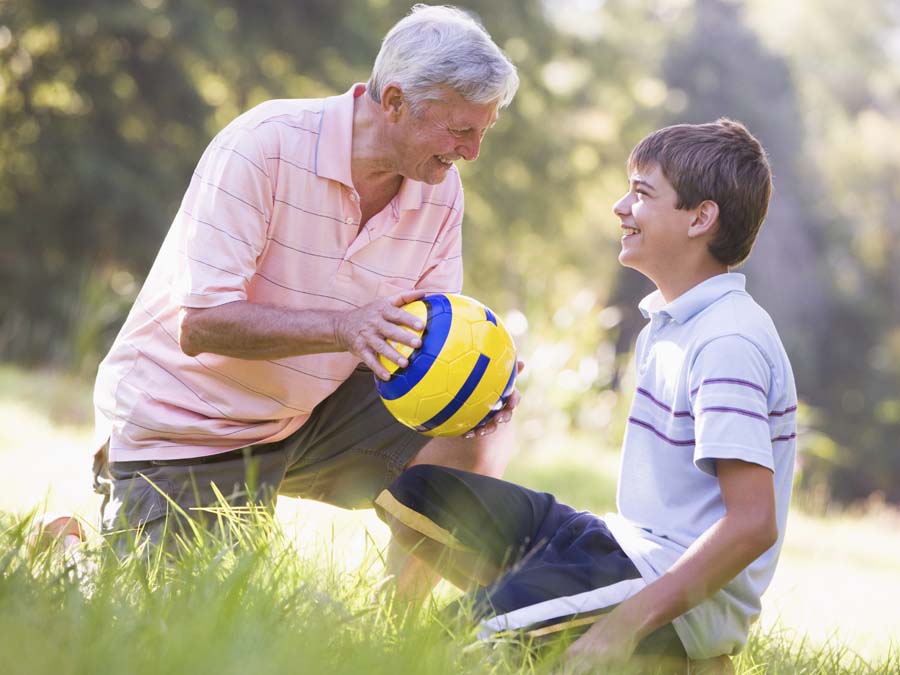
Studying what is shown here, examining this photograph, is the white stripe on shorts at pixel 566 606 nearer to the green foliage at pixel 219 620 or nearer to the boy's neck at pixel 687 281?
the green foliage at pixel 219 620

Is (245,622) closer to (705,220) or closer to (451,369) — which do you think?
(451,369)

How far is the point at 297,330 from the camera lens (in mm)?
3428

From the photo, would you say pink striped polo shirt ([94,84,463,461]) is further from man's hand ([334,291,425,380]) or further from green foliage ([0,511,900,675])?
green foliage ([0,511,900,675])

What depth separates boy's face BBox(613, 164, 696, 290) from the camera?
3.32 m

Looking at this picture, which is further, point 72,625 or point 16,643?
point 72,625

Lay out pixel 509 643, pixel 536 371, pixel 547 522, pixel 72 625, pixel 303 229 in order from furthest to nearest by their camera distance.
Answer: pixel 536 371
pixel 303 229
pixel 547 522
pixel 509 643
pixel 72 625

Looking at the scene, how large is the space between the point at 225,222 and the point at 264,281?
1.09 ft

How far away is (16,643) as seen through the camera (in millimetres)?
1976

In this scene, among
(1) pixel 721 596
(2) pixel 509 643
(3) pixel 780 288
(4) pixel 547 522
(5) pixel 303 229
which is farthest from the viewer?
(3) pixel 780 288

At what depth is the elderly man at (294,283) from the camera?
3635mm

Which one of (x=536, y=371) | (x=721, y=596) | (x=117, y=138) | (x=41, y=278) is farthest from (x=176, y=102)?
(x=721, y=596)

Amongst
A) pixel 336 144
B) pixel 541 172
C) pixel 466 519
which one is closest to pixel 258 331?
pixel 336 144

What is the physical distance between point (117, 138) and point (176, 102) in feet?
3.63

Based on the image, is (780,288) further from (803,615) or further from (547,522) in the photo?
(547,522)
